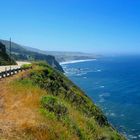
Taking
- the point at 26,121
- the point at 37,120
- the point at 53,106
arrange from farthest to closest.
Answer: the point at 53,106, the point at 37,120, the point at 26,121

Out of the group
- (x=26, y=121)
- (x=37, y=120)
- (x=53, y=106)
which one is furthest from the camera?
(x=53, y=106)

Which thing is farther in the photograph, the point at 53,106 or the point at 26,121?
the point at 53,106

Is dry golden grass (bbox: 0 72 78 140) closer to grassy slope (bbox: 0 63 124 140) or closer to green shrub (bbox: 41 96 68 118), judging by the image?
grassy slope (bbox: 0 63 124 140)

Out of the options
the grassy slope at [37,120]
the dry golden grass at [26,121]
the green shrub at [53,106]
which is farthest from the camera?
the green shrub at [53,106]

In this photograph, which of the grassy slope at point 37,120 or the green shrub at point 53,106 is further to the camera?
the green shrub at point 53,106

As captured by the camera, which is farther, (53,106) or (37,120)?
(53,106)

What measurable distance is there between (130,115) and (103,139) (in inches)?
2603

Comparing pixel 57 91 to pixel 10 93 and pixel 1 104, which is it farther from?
pixel 1 104

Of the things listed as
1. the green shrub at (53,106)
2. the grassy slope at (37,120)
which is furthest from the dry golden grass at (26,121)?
the green shrub at (53,106)

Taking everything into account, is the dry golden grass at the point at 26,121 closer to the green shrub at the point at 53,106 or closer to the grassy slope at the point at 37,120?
the grassy slope at the point at 37,120

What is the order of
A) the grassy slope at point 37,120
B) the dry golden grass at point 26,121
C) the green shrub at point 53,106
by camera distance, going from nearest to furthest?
the dry golden grass at point 26,121
the grassy slope at point 37,120
the green shrub at point 53,106

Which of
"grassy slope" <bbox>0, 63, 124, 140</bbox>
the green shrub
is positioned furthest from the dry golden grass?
the green shrub

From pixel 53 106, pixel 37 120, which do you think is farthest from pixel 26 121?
pixel 53 106

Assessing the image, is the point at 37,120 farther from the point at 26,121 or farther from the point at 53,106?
the point at 53,106
